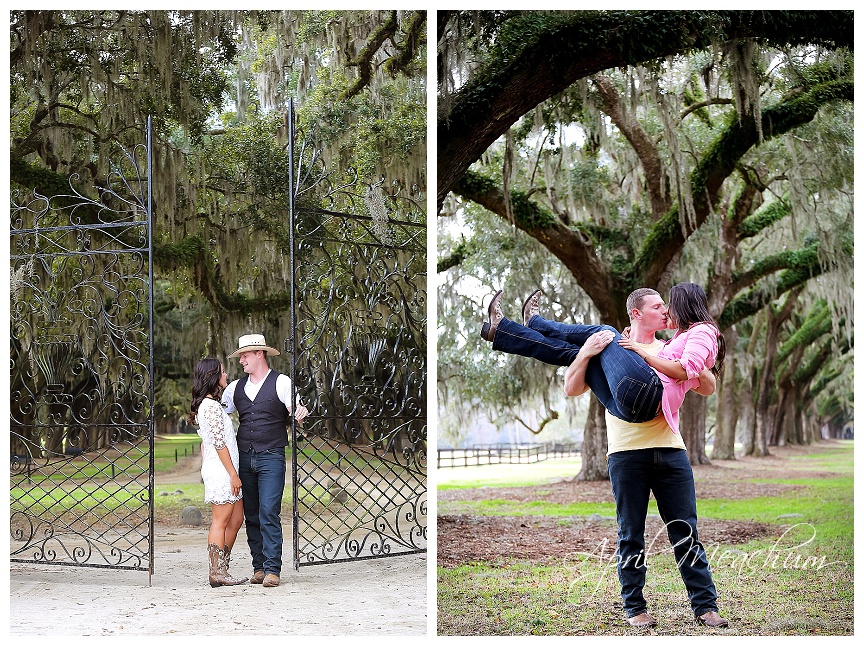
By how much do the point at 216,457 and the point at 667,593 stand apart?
2.37 meters

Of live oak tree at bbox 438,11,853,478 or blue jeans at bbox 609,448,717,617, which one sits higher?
live oak tree at bbox 438,11,853,478

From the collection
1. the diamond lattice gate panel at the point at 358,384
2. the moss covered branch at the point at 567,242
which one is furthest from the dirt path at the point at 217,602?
the moss covered branch at the point at 567,242

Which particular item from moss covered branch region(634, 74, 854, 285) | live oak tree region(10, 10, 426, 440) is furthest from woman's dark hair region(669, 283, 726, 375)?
moss covered branch region(634, 74, 854, 285)

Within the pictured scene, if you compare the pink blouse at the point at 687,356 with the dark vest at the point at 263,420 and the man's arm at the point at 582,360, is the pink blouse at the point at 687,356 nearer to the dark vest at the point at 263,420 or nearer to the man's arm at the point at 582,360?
the man's arm at the point at 582,360

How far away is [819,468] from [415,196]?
9.13m

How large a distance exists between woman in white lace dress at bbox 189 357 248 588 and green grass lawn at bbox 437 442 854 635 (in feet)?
3.84

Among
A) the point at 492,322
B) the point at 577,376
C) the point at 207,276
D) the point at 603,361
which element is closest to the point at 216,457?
the point at 492,322

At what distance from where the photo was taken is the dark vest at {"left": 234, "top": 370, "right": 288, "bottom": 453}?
13.3 feet

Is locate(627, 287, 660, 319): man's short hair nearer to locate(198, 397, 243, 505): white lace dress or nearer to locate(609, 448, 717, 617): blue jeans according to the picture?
locate(609, 448, 717, 617): blue jeans

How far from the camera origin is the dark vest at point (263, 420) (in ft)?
13.3

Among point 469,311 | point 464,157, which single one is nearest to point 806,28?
point 464,157

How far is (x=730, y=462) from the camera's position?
1409 cm

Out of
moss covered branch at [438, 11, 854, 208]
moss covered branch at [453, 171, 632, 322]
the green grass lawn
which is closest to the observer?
the green grass lawn
